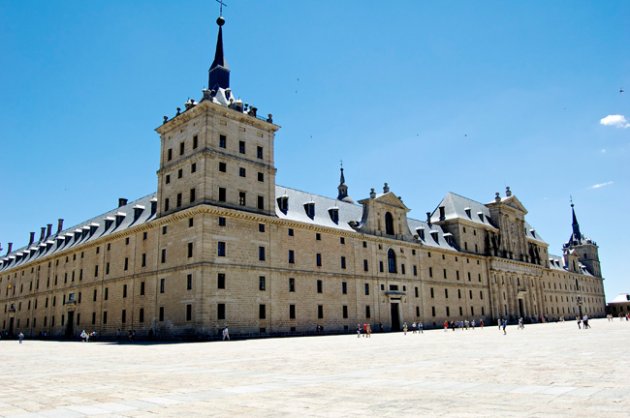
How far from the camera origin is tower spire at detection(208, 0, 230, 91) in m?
51.7

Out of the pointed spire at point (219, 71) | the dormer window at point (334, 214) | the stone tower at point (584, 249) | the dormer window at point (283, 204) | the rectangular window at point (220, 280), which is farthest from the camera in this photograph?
the stone tower at point (584, 249)

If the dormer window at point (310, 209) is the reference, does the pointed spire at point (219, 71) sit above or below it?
above

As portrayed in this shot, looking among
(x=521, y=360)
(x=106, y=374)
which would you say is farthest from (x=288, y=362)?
(x=521, y=360)

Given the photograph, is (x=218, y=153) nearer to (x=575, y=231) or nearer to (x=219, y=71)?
(x=219, y=71)

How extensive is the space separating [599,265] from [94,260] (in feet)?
442

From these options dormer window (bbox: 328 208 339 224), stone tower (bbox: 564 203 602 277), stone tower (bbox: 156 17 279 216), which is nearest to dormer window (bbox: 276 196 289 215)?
stone tower (bbox: 156 17 279 216)

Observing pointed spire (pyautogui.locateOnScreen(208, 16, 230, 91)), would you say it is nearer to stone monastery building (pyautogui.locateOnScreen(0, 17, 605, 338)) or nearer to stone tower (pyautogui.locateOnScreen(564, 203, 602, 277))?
stone monastery building (pyautogui.locateOnScreen(0, 17, 605, 338))

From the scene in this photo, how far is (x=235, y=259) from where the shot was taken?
45469 mm

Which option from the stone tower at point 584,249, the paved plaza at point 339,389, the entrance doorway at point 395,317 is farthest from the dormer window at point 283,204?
the stone tower at point 584,249

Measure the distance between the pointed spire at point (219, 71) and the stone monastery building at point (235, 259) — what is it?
151 mm

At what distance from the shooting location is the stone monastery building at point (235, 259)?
A: 148ft

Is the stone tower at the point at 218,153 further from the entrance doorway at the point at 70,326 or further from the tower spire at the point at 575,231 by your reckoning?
the tower spire at the point at 575,231

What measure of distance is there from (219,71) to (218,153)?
10718mm

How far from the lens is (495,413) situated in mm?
8008
